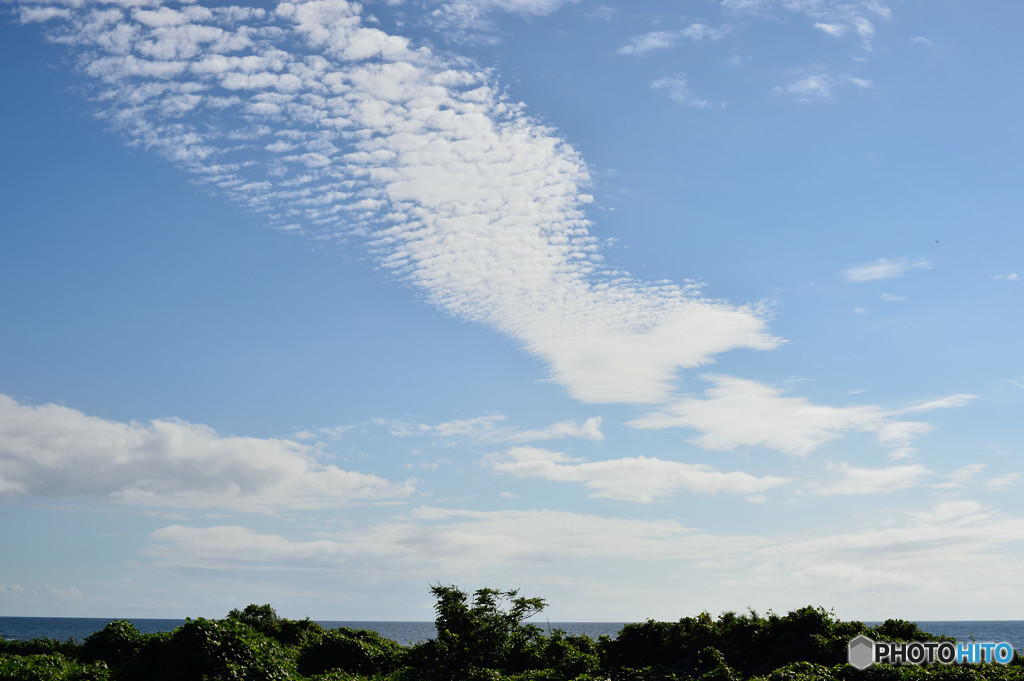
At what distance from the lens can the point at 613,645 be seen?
112ft

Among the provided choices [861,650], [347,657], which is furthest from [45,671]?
[861,650]

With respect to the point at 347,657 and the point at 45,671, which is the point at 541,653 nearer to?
the point at 347,657

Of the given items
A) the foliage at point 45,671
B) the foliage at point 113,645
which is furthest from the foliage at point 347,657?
the foliage at point 45,671

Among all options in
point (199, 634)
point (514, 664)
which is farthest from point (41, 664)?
point (514, 664)

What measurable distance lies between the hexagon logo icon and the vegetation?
82 centimetres

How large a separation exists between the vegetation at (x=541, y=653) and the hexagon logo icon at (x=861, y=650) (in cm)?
82

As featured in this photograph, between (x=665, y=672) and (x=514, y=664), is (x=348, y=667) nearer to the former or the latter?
(x=514, y=664)

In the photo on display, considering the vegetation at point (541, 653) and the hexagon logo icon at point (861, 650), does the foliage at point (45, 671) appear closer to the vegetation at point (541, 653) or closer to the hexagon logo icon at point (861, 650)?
the vegetation at point (541, 653)

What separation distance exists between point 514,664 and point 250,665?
14047mm

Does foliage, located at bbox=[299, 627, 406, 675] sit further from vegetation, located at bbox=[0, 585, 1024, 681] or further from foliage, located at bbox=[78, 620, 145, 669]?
foliage, located at bbox=[78, 620, 145, 669]

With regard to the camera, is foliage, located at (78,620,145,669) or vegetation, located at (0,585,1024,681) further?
foliage, located at (78,620,145,669)

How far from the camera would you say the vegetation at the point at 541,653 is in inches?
959

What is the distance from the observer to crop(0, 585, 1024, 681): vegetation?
24359 mm

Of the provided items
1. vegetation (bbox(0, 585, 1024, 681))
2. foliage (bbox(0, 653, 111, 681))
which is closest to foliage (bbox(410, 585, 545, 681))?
vegetation (bbox(0, 585, 1024, 681))
